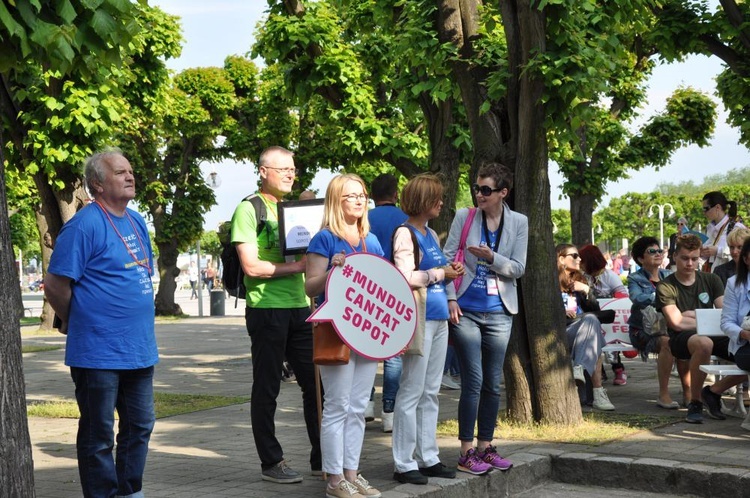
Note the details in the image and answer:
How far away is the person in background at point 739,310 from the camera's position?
28.1 ft

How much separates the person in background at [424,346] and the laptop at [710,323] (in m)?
3.36

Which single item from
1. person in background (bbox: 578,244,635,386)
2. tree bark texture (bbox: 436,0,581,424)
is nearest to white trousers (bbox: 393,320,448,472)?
tree bark texture (bbox: 436,0,581,424)

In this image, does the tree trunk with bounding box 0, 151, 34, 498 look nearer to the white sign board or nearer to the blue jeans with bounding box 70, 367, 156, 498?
the blue jeans with bounding box 70, 367, 156, 498

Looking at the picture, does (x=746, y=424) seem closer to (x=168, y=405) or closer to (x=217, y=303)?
(x=168, y=405)

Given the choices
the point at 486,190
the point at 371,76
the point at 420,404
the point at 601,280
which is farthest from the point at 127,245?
the point at 371,76

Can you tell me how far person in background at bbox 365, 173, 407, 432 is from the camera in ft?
27.9

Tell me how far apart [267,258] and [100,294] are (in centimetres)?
149

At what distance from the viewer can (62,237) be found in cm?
559

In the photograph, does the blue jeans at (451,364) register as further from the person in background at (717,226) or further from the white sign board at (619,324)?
the person in background at (717,226)

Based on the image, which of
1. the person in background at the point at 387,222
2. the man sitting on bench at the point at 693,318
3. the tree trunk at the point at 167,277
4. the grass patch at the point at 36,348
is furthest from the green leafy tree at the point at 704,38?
the tree trunk at the point at 167,277

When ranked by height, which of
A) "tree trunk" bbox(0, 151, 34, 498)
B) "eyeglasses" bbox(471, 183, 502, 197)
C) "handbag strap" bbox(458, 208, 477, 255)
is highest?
"eyeglasses" bbox(471, 183, 502, 197)

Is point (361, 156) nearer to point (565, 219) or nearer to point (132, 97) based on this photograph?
point (132, 97)

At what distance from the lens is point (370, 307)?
6.18 meters

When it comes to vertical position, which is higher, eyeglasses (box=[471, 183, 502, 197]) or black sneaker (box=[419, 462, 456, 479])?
eyeglasses (box=[471, 183, 502, 197])
